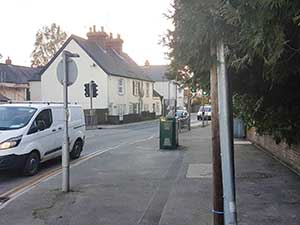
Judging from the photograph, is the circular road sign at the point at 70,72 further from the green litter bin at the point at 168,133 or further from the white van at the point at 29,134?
the green litter bin at the point at 168,133

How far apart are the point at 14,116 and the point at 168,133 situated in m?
7.01

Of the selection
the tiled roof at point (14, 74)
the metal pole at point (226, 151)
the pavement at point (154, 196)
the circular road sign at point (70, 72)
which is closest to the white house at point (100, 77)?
the tiled roof at point (14, 74)

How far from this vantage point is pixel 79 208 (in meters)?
8.43

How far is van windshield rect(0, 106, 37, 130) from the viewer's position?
12.7 meters

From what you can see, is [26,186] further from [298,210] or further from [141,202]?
[298,210]

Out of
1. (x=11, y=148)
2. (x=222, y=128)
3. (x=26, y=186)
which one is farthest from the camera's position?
(x=11, y=148)

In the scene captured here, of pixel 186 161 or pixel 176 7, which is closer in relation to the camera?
pixel 176 7

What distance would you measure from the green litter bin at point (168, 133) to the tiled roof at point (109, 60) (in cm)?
3186

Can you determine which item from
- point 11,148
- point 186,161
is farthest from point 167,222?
point 186,161

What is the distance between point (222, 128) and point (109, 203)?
15.0 ft

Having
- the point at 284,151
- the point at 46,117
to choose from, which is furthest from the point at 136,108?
the point at 284,151

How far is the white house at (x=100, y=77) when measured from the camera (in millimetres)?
50250

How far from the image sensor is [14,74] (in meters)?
65.3

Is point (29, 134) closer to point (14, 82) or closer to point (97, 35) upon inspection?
point (97, 35)
